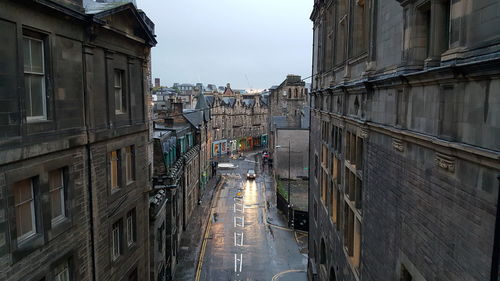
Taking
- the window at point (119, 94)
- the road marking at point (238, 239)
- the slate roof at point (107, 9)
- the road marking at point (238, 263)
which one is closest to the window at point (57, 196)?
the window at point (119, 94)

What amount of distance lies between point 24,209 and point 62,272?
2895mm

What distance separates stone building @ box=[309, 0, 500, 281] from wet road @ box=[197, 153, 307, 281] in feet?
47.2

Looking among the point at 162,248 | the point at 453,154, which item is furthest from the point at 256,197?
the point at 453,154

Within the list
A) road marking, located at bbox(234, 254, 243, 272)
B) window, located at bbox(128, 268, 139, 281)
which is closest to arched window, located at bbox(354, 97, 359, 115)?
window, located at bbox(128, 268, 139, 281)

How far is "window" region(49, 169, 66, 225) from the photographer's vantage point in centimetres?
1123

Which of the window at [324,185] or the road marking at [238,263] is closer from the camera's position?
the window at [324,185]

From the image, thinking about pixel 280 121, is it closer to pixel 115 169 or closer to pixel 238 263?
pixel 238 263

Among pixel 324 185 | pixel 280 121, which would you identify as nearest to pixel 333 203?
pixel 324 185

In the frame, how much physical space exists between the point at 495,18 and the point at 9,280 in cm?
1156

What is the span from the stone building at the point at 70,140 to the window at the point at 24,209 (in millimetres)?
27

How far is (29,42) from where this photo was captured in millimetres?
10156

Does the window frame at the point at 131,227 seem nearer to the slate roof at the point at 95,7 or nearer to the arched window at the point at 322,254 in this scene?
the slate roof at the point at 95,7

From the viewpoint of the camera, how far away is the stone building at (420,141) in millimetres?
6293

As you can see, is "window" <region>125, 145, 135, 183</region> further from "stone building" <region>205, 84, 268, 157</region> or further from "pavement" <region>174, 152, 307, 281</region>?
"stone building" <region>205, 84, 268, 157</region>
